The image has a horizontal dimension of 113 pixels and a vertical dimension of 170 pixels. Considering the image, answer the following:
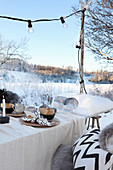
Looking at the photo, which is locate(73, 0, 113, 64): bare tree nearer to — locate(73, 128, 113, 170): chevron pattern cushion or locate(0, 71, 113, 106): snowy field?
locate(0, 71, 113, 106): snowy field

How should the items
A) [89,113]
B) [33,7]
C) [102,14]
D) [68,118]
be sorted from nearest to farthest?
[68,118] < [89,113] < [102,14] < [33,7]

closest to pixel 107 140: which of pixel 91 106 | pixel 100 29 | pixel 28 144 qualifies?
pixel 28 144

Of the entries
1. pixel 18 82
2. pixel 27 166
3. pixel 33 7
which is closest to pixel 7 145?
pixel 27 166

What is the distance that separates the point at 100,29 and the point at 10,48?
96.4 inches

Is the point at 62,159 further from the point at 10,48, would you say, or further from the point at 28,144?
the point at 10,48

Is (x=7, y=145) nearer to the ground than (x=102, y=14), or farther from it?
nearer to the ground

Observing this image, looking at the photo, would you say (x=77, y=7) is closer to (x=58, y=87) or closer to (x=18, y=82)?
(x=58, y=87)

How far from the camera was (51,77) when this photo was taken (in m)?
4.59

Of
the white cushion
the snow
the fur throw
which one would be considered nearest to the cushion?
the fur throw

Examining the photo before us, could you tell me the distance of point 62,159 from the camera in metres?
0.93

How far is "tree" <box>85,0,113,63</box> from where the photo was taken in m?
3.59

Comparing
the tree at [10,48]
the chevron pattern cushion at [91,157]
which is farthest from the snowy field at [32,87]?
the chevron pattern cushion at [91,157]

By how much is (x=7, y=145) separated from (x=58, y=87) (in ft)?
11.5

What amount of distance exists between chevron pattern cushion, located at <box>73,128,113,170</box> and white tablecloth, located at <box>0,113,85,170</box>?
182 mm
